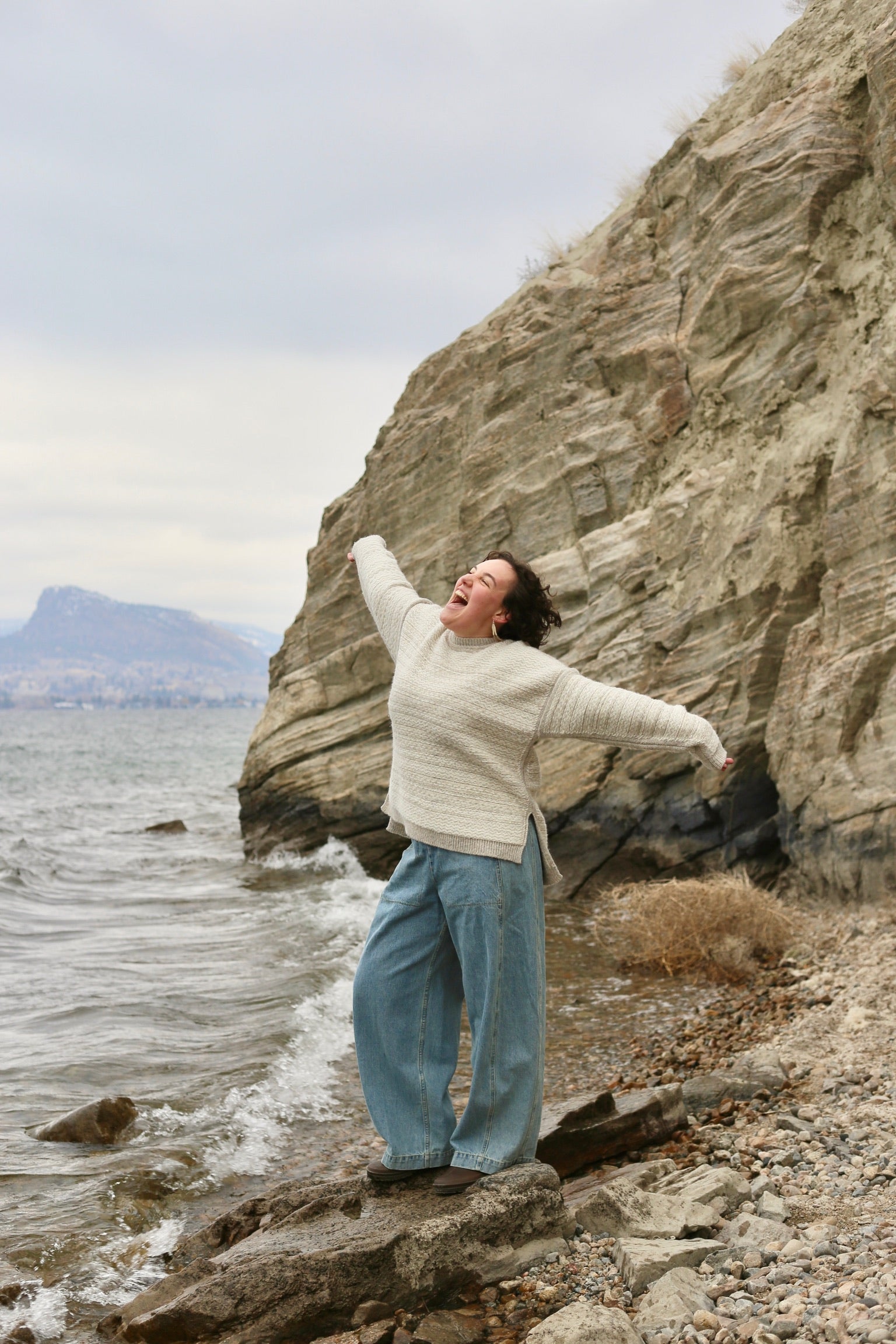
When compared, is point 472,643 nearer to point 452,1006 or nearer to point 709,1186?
point 452,1006

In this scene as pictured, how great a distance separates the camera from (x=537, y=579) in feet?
13.3

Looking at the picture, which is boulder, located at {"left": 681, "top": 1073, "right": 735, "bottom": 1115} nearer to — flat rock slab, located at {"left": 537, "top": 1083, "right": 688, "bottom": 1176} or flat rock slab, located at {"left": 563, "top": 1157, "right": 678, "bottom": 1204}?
flat rock slab, located at {"left": 537, "top": 1083, "right": 688, "bottom": 1176}

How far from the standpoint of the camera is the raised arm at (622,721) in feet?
12.0

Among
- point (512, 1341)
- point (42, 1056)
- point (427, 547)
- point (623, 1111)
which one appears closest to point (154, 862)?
point (427, 547)

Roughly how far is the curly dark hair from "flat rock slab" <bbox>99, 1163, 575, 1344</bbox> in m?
1.93

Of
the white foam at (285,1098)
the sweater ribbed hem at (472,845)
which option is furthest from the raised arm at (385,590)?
the white foam at (285,1098)

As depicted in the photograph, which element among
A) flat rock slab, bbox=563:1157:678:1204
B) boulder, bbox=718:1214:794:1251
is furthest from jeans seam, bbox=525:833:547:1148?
boulder, bbox=718:1214:794:1251

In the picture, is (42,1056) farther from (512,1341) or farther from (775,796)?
(775,796)

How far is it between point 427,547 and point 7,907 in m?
7.43

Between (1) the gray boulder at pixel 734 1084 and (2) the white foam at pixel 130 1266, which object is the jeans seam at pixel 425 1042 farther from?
(1) the gray boulder at pixel 734 1084

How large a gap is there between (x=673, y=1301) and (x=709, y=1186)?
89 centimetres

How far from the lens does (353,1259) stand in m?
3.70

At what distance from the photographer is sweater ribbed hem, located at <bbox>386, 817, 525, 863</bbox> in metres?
3.87

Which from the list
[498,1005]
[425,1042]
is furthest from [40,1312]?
[498,1005]
